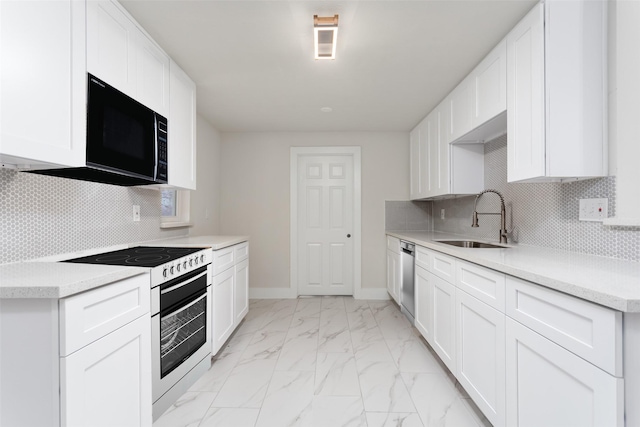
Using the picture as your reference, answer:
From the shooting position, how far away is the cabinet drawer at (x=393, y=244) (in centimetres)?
353

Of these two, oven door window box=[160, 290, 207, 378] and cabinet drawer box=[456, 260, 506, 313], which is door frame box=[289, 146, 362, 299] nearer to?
oven door window box=[160, 290, 207, 378]

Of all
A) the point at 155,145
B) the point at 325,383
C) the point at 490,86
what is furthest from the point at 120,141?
the point at 490,86

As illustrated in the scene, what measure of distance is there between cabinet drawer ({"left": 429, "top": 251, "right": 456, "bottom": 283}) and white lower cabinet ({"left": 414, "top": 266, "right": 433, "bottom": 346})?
0.39ft

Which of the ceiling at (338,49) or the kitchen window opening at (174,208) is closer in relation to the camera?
the ceiling at (338,49)

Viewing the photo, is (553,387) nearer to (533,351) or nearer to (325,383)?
(533,351)

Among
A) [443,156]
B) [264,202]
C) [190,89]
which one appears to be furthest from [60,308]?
[264,202]

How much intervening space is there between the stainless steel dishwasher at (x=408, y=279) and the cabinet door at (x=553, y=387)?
5.17 feet

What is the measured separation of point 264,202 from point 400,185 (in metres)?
1.92

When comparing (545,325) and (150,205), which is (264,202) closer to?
(150,205)

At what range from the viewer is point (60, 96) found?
129cm

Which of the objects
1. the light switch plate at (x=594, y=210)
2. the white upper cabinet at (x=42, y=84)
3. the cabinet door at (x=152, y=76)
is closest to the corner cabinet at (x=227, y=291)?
the cabinet door at (x=152, y=76)

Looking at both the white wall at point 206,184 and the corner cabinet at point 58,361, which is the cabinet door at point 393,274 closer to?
the white wall at point 206,184

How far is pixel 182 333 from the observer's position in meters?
1.95

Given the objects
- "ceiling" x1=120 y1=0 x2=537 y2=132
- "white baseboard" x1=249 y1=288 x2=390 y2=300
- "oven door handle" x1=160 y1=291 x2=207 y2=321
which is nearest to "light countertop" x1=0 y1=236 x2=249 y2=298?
"oven door handle" x1=160 y1=291 x2=207 y2=321
